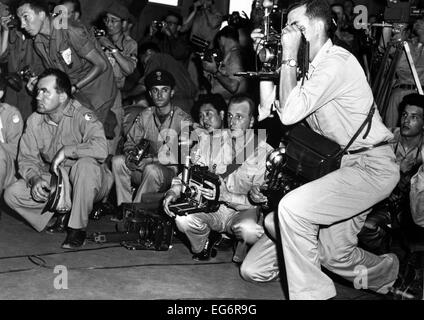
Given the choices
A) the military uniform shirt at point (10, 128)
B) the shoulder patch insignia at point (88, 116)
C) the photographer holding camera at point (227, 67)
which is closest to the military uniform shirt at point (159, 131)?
the shoulder patch insignia at point (88, 116)

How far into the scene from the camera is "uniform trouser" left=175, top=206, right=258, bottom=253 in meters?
4.24

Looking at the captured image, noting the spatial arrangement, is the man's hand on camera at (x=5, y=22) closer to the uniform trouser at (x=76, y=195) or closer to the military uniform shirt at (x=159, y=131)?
the military uniform shirt at (x=159, y=131)

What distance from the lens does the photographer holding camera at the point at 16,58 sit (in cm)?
565

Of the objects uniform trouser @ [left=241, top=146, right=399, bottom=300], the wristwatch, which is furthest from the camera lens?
uniform trouser @ [left=241, top=146, right=399, bottom=300]

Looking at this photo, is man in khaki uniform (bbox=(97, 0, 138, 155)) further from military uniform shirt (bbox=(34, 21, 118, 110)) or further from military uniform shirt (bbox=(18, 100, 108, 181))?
military uniform shirt (bbox=(18, 100, 108, 181))

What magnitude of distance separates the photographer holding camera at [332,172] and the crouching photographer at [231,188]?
0.88 m

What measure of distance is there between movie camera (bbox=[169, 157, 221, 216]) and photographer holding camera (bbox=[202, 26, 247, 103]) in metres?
1.90

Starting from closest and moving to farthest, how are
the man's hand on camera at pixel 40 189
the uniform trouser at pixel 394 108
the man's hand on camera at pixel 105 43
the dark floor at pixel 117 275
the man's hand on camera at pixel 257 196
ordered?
the dark floor at pixel 117 275 → the man's hand on camera at pixel 257 196 → the man's hand on camera at pixel 40 189 → the uniform trouser at pixel 394 108 → the man's hand on camera at pixel 105 43

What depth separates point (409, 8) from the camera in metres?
4.93

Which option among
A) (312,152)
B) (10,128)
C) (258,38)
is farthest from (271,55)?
(10,128)

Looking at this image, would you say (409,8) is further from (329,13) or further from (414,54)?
(329,13)

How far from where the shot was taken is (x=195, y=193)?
4.23 m

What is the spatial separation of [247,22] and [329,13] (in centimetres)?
402

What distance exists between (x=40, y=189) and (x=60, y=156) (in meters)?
0.30
